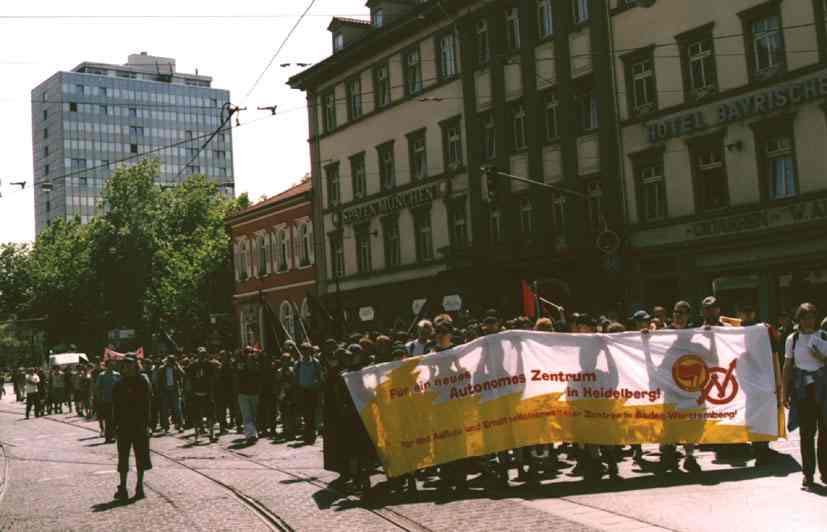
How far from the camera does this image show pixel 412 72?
41250 mm

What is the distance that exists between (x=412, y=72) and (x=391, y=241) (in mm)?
6955

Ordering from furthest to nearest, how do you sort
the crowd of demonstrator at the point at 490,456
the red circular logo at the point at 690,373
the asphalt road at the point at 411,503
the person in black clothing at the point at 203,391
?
the person in black clothing at the point at 203,391 → the red circular logo at the point at 690,373 → the crowd of demonstrator at the point at 490,456 → the asphalt road at the point at 411,503

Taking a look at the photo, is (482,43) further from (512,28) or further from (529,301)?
(529,301)

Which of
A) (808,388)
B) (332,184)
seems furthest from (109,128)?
(808,388)

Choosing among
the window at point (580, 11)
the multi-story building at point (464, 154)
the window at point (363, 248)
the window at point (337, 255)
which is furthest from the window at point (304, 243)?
the window at point (580, 11)

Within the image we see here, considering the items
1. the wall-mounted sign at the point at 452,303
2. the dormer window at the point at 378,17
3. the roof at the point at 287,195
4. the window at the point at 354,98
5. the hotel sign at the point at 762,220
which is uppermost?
the dormer window at the point at 378,17

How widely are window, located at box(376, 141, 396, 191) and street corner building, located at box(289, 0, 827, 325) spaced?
0.10 m

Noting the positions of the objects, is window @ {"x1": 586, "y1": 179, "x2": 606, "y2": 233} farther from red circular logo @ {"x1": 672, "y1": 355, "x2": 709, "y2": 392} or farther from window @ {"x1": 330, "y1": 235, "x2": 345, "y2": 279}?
red circular logo @ {"x1": 672, "y1": 355, "x2": 709, "y2": 392}

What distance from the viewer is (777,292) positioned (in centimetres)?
2659

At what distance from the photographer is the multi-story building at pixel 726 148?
25.8 meters

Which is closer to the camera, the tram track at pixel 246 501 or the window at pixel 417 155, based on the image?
the tram track at pixel 246 501

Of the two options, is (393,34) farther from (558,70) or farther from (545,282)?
(545,282)

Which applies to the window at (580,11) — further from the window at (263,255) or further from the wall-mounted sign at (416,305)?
the window at (263,255)

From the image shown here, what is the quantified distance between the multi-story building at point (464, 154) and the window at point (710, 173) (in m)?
→ 2.74
